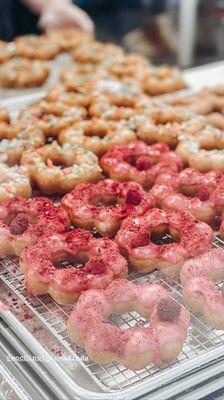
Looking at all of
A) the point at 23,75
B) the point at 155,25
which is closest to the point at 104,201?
the point at 23,75

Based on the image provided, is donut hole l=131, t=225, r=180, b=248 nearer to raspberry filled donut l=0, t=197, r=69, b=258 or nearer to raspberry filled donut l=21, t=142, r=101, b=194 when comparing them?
raspberry filled donut l=0, t=197, r=69, b=258

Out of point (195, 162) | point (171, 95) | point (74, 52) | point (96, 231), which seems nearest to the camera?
point (96, 231)

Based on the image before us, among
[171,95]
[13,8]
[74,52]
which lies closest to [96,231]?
[171,95]

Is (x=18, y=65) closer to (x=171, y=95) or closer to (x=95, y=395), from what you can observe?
(x=171, y=95)

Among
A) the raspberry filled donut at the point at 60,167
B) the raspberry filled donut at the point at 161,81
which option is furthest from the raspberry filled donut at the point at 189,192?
the raspberry filled donut at the point at 161,81

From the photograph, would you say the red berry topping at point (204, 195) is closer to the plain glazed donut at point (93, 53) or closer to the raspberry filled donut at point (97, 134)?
the raspberry filled donut at point (97, 134)

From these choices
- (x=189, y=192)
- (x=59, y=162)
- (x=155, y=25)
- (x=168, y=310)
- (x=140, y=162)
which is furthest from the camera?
(x=155, y=25)

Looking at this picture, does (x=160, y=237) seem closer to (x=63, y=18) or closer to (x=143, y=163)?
(x=143, y=163)

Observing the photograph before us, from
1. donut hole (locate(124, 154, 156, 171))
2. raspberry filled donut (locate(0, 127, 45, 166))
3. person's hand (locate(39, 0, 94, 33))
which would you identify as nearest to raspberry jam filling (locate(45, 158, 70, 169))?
raspberry filled donut (locate(0, 127, 45, 166))
